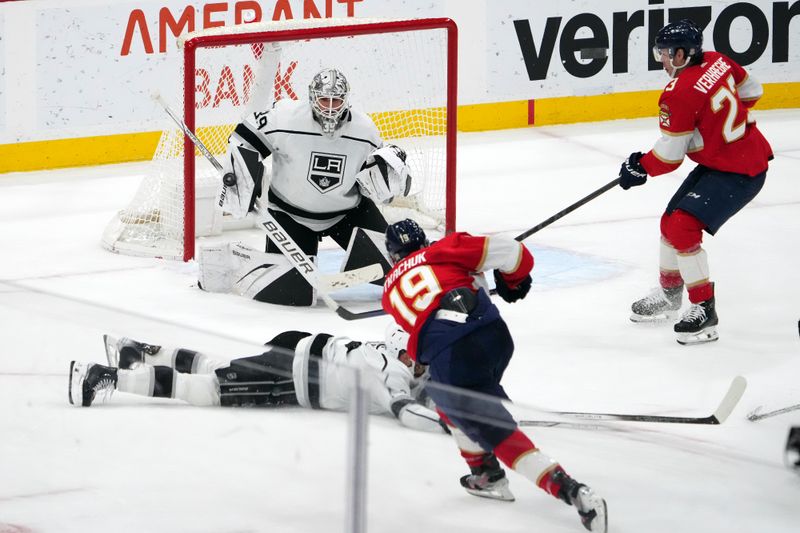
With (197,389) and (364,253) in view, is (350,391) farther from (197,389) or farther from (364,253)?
(364,253)

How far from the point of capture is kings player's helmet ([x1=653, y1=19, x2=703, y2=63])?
451cm

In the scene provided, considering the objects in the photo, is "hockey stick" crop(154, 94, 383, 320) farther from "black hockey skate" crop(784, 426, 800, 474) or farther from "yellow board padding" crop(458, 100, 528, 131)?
"yellow board padding" crop(458, 100, 528, 131)

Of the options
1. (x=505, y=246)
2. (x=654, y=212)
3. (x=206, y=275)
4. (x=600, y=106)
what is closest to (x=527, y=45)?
(x=600, y=106)

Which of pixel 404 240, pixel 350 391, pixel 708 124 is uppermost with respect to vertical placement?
pixel 708 124

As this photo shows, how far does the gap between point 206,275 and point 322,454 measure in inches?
113

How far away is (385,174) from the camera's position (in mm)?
5133

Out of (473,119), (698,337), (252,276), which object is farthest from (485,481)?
(473,119)

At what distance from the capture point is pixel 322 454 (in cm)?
246

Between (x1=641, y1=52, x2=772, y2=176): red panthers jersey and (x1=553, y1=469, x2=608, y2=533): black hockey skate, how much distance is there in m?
2.14

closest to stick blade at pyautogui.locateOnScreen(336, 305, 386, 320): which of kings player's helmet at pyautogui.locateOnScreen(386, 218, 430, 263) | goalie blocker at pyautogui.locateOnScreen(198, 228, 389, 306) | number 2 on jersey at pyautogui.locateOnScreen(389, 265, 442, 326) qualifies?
goalie blocker at pyautogui.locateOnScreen(198, 228, 389, 306)

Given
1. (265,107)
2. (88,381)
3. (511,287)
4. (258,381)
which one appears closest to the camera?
(258,381)

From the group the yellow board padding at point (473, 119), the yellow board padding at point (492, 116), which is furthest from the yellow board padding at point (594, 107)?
the yellow board padding at point (492, 116)

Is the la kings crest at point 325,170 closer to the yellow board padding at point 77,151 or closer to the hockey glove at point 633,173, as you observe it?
the hockey glove at point 633,173

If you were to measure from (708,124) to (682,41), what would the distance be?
26cm
